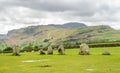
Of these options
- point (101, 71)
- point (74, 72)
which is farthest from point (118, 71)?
point (74, 72)

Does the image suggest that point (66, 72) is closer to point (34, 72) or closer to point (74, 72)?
point (74, 72)

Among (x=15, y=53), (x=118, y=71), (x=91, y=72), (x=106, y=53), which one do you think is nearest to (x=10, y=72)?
(x=91, y=72)

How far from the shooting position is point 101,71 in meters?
27.3

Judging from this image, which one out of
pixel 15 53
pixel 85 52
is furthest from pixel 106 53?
pixel 15 53

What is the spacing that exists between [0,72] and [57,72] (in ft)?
19.7

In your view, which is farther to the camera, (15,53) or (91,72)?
(15,53)

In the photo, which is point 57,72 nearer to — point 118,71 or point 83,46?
point 118,71

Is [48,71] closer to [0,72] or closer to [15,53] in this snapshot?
[0,72]

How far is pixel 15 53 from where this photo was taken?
61.0 meters

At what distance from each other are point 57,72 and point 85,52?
28.5 m

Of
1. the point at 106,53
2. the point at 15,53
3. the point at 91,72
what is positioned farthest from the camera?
the point at 15,53

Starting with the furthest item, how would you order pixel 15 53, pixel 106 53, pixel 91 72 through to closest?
pixel 15 53 → pixel 106 53 → pixel 91 72

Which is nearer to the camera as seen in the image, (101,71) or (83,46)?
(101,71)

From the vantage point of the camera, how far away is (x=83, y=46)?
55938mm
